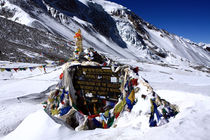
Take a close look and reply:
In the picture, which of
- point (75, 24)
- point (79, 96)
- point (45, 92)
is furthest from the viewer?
point (75, 24)

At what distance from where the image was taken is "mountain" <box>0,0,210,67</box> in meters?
32.4

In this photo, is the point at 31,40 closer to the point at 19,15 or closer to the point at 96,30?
the point at 19,15

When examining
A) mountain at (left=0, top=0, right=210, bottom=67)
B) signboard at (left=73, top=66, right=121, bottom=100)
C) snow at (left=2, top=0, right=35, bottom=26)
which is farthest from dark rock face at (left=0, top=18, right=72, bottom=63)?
signboard at (left=73, top=66, right=121, bottom=100)

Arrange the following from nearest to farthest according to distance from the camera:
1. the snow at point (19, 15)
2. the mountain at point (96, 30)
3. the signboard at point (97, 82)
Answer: the signboard at point (97, 82) < the mountain at point (96, 30) < the snow at point (19, 15)

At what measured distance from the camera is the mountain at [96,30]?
32.4 m

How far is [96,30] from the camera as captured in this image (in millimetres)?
52000

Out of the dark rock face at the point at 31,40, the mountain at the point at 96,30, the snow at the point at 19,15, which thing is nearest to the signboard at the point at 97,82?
the dark rock face at the point at 31,40

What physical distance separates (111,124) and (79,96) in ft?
4.84

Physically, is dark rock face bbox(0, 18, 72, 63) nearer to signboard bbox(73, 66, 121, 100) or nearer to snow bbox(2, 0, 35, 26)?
snow bbox(2, 0, 35, 26)

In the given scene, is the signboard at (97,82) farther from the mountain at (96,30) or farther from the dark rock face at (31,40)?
the mountain at (96,30)

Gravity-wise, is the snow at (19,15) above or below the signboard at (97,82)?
above

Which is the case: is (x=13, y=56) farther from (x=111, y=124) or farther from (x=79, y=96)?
(x=111, y=124)

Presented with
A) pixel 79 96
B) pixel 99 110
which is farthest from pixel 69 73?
pixel 99 110

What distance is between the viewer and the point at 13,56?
52.3ft
